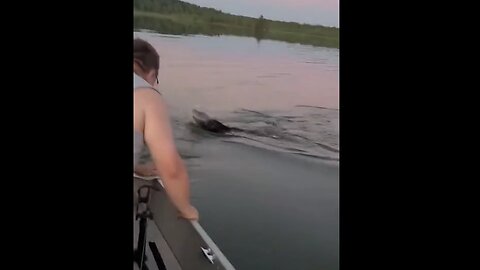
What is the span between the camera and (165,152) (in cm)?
105

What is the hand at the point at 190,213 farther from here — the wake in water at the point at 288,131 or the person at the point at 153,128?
the wake in water at the point at 288,131

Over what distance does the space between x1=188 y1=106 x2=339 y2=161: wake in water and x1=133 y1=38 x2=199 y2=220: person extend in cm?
12

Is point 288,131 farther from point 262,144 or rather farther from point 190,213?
point 190,213

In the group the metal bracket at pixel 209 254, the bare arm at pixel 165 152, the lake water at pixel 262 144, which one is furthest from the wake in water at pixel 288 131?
the metal bracket at pixel 209 254

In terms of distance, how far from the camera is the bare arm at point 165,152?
1053 mm

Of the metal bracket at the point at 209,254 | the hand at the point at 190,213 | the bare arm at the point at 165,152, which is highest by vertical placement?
the bare arm at the point at 165,152

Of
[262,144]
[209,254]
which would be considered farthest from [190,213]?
[262,144]

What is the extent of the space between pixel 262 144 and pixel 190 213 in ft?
0.63
